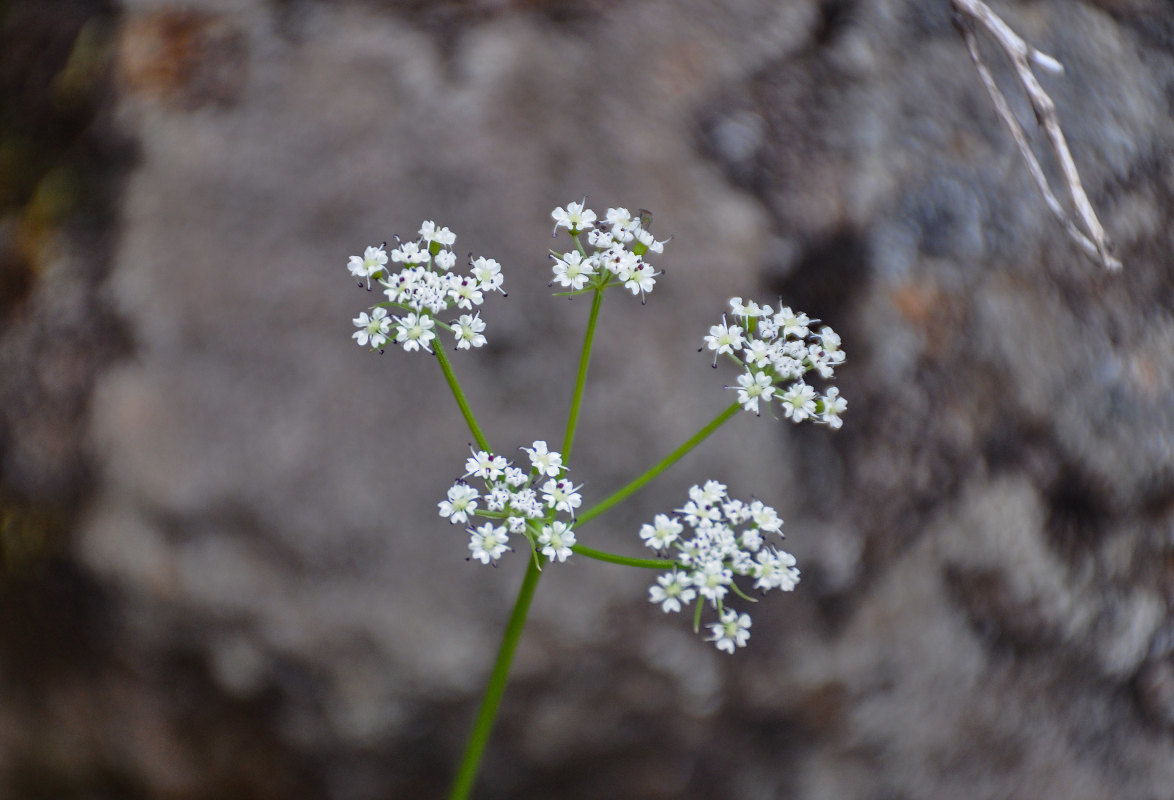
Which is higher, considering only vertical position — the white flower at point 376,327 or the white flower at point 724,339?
the white flower at point 724,339

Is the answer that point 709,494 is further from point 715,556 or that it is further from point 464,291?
point 464,291

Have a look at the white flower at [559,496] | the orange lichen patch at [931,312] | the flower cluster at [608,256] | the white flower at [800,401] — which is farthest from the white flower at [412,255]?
the orange lichen patch at [931,312]

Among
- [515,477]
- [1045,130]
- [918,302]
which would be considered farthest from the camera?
[918,302]

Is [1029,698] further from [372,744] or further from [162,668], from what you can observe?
[162,668]

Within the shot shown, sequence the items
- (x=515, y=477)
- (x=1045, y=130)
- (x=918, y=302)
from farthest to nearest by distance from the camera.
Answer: (x=918, y=302) < (x=1045, y=130) < (x=515, y=477)

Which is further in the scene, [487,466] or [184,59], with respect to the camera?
[184,59]

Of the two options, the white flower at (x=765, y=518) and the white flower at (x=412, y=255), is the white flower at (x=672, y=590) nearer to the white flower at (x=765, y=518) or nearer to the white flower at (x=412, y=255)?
the white flower at (x=765, y=518)

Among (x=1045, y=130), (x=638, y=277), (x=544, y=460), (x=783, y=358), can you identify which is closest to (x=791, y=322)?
(x=783, y=358)
